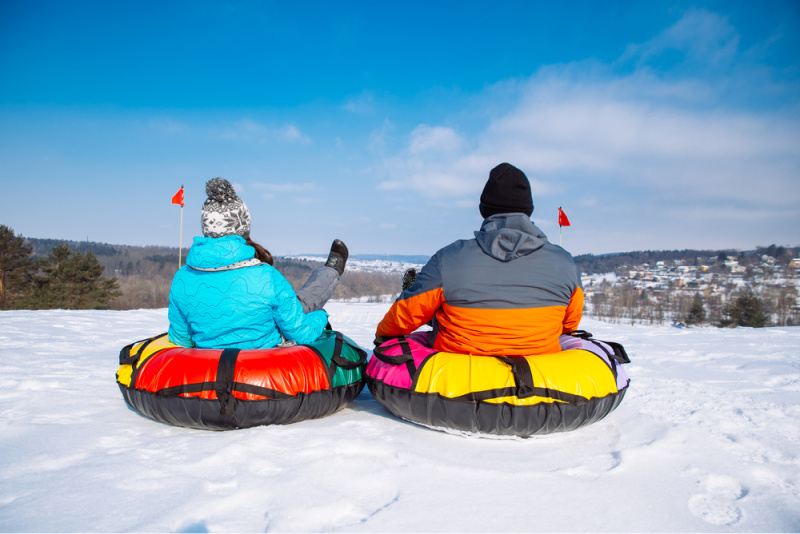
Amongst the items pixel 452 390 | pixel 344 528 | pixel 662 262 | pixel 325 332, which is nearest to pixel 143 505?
pixel 344 528

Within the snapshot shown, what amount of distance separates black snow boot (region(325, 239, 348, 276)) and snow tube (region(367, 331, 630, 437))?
1.38 m

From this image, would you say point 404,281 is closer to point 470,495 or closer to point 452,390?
point 452,390

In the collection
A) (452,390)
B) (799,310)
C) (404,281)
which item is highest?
(404,281)

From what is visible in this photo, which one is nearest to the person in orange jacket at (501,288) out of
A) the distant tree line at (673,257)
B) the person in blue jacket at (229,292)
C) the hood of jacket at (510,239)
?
the hood of jacket at (510,239)

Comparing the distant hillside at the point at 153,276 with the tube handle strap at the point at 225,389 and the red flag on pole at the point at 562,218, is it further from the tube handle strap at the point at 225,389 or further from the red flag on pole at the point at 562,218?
the tube handle strap at the point at 225,389

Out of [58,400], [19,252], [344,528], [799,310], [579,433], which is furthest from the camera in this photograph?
[799,310]

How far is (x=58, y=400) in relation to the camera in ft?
9.51

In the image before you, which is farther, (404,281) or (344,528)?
(404,281)

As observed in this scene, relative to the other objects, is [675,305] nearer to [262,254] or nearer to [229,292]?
[262,254]

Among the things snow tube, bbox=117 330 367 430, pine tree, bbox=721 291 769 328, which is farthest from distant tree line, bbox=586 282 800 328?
snow tube, bbox=117 330 367 430

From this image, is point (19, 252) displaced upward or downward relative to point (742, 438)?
upward

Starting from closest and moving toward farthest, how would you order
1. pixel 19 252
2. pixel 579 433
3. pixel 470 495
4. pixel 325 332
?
pixel 470 495 < pixel 579 433 < pixel 325 332 < pixel 19 252

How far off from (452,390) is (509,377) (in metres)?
0.33

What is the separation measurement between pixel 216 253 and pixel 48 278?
29108 millimetres
